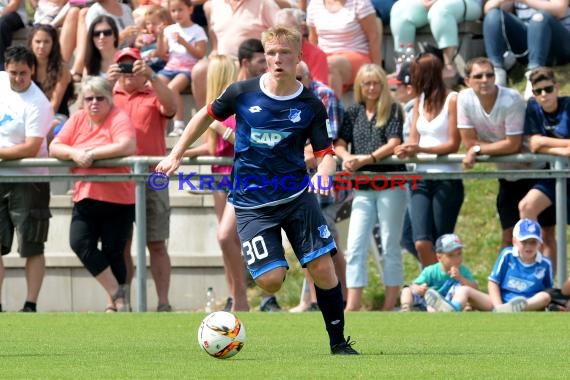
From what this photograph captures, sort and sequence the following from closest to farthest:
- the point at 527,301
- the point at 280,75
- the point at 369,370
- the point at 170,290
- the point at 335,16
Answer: the point at 369,370
the point at 280,75
the point at 527,301
the point at 170,290
the point at 335,16

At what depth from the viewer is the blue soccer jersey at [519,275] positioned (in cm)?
1176

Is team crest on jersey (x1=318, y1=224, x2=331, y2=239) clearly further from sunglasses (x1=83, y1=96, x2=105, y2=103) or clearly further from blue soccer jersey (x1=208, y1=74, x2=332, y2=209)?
sunglasses (x1=83, y1=96, x2=105, y2=103)

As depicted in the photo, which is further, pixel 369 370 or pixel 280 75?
pixel 280 75

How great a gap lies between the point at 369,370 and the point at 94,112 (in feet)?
19.9

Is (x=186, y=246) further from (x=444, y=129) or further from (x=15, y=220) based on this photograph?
(x=444, y=129)

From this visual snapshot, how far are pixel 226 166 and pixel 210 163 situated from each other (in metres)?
0.41

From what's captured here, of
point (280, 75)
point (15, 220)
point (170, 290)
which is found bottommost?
point (170, 290)

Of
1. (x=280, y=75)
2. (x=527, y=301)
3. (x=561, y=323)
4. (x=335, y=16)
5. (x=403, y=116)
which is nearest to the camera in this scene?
(x=280, y=75)

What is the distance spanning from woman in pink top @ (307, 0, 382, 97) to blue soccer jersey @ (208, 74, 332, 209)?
629 cm

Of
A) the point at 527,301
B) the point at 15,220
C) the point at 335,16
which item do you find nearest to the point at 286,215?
the point at 527,301

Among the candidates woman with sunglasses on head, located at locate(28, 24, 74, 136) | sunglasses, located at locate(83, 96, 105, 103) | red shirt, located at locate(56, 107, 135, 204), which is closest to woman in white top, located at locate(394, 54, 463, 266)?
red shirt, located at locate(56, 107, 135, 204)

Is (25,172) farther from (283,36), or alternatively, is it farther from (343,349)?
(343,349)

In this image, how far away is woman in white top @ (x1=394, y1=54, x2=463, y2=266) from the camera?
487 inches

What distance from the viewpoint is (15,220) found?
A: 1277 centimetres
